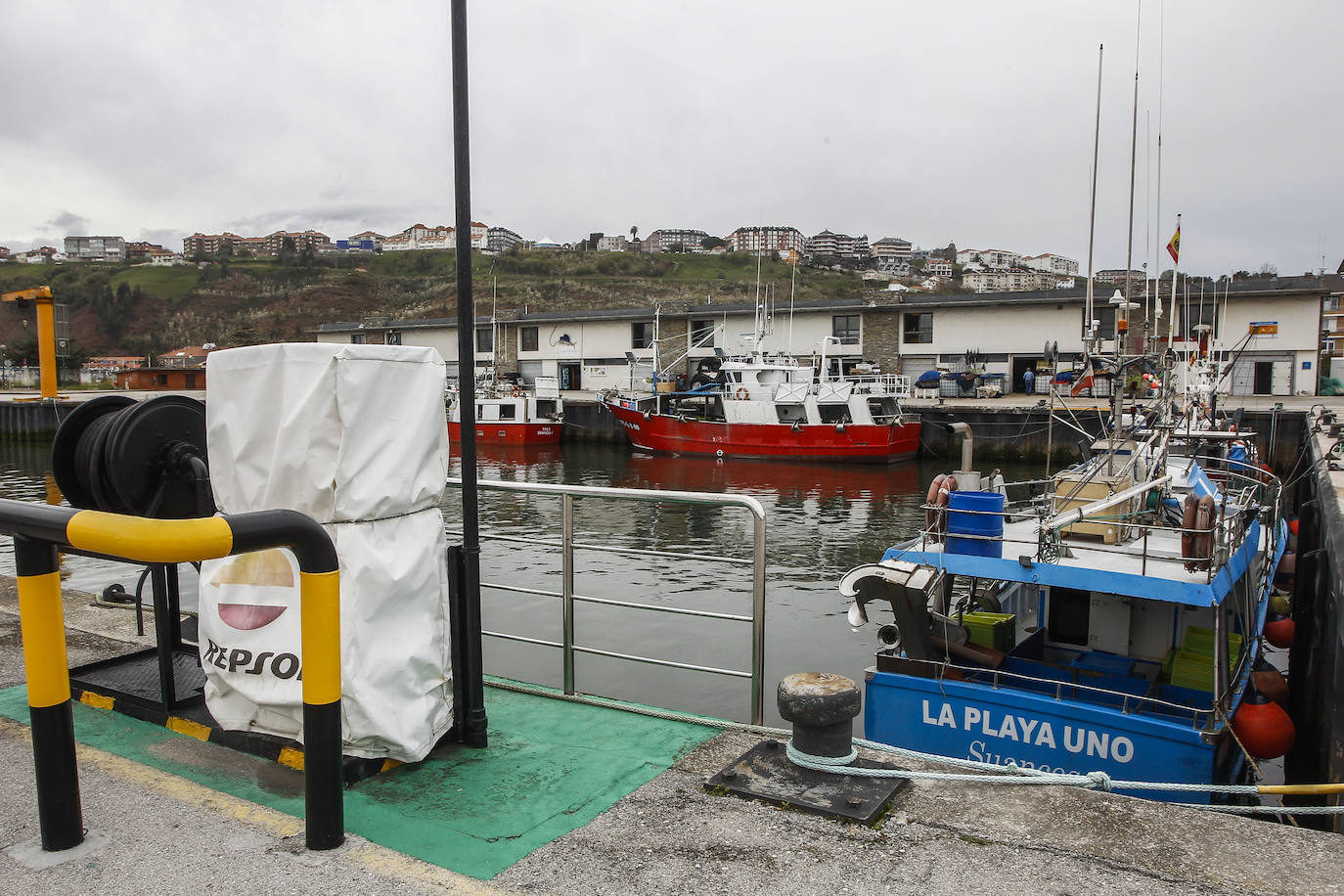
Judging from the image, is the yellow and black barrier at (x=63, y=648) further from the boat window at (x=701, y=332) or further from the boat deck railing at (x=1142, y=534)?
the boat window at (x=701, y=332)

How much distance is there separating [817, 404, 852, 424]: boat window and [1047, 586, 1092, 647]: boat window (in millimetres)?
25520

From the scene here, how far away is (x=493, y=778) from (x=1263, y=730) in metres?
6.01

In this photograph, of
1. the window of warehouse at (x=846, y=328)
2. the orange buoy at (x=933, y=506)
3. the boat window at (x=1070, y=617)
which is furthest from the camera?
the window of warehouse at (x=846, y=328)

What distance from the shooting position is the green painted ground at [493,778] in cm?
315

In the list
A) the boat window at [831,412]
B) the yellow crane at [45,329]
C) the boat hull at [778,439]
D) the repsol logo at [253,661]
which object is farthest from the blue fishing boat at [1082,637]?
the boat window at [831,412]

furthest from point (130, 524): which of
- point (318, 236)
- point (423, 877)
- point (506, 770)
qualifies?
point (318, 236)

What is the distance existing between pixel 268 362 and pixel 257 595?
3.01 ft

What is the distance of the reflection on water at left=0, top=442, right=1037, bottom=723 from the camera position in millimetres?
10805

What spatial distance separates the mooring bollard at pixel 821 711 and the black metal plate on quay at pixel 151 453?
277 cm

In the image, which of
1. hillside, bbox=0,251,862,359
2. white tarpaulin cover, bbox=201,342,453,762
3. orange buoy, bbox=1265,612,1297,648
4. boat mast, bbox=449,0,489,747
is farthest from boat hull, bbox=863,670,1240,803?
hillside, bbox=0,251,862,359

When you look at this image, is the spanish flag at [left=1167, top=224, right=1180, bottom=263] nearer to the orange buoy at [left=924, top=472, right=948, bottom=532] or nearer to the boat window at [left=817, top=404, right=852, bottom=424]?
the orange buoy at [left=924, top=472, right=948, bottom=532]

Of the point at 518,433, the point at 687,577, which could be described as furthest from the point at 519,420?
the point at 687,577

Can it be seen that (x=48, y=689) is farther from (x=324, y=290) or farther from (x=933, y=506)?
(x=324, y=290)

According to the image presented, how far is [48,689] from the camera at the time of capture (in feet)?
9.62
